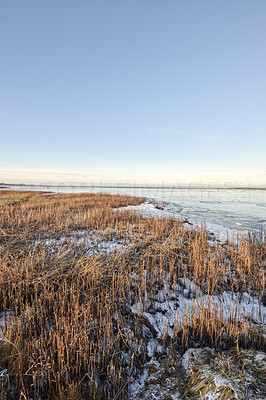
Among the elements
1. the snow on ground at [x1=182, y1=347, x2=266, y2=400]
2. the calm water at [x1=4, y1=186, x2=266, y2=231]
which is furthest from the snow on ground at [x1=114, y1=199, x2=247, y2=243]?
the snow on ground at [x1=182, y1=347, x2=266, y2=400]

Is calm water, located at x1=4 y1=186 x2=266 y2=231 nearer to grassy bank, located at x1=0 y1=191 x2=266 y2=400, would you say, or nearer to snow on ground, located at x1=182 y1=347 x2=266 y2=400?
grassy bank, located at x1=0 y1=191 x2=266 y2=400

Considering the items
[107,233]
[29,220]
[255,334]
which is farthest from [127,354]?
[29,220]

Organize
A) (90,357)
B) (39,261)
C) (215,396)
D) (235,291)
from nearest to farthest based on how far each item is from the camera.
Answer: (215,396) < (90,357) < (235,291) < (39,261)

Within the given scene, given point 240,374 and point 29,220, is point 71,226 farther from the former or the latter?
point 240,374

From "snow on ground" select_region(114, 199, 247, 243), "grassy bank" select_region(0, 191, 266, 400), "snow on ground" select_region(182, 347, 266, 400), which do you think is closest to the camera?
"snow on ground" select_region(182, 347, 266, 400)

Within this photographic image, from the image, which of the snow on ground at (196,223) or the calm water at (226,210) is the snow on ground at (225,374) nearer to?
the snow on ground at (196,223)

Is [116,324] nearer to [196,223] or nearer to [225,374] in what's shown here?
[225,374]

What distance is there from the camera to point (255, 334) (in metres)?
2.74

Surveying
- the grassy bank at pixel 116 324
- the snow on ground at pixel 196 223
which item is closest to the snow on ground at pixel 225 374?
the grassy bank at pixel 116 324

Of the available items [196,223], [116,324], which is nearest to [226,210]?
[196,223]

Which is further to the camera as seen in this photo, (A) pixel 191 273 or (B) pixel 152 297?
(A) pixel 191 273

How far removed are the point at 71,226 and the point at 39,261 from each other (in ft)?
15.6

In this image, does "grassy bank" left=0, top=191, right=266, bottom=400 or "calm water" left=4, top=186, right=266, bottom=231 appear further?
"calm water" left=4, top=186, right=266, bottom=231

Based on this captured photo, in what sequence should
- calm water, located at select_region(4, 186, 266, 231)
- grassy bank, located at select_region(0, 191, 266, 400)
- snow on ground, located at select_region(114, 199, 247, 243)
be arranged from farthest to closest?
calm water, located at select_region(4, 186, 266, 231) < snow on ground, located at select_region(114, 199, 247, 243) < grassy bank, located at select_region(0, 191, 266, 400)
